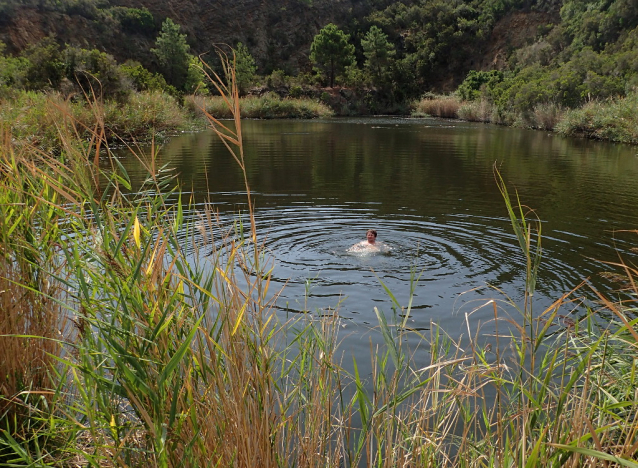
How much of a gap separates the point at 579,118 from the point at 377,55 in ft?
102

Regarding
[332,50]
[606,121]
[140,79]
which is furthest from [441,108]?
[140,79]

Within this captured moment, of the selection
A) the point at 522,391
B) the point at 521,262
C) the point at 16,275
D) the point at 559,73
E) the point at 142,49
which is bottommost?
the point at 521,262

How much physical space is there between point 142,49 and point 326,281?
168 ft

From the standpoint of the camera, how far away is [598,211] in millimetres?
9648

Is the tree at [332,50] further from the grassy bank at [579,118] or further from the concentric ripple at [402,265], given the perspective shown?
the concentric ripple at [402,265]

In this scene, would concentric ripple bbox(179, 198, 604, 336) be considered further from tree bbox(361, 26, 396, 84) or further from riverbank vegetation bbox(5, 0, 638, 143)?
tree bbox(361, 26, 396, 84)

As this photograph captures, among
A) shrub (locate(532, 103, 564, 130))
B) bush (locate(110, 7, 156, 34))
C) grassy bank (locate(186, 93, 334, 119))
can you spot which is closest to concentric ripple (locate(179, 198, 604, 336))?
shrub (locate(532, 103, 564, 130))

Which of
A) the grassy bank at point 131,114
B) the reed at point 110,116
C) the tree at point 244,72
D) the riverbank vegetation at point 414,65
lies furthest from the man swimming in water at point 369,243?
the tree at point 244,72

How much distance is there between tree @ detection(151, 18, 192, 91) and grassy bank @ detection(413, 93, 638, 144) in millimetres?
24251

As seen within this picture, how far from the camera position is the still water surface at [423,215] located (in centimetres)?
574

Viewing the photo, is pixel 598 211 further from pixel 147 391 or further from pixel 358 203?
pixel 147 391

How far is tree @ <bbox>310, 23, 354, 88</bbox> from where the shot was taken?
50594mm

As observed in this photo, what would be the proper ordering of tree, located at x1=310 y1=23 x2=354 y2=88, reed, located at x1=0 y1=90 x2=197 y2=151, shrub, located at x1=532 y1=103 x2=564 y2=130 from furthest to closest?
1. tree, located at x1=310 y1=23 x2=354 y2=88
2. shrub, located at x1=532 y1=103 x2=564 y2=130
3. reed, located at x1=0 y1=90 x2=197 y2=151

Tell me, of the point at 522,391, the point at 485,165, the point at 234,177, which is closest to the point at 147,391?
the point at 522,391
